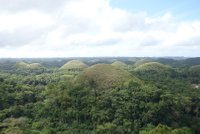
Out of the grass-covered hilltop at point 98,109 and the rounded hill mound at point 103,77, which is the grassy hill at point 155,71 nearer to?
the rounded hill mound at point 103,77

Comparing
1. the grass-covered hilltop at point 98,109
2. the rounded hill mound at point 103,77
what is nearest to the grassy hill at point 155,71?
the rounded hill mound at point 103,77

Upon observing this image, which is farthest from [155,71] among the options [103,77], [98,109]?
[98,109]

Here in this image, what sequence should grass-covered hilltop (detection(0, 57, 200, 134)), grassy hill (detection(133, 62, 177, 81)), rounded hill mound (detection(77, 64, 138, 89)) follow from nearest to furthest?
grass-covered hilltop (detection(0, 57, 200, 134)), rounded hill mound (detection(77, 64, 138, 89)), grassy hill (detection(133, 62, 177, 81))

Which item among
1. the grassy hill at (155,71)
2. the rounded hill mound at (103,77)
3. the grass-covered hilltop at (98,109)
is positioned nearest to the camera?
the grass-covered hilltop at (98,109)

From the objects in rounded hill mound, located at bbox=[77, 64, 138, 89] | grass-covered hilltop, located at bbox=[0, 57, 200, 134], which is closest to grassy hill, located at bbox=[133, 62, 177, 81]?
rounded hill mound, located at bbox=[77, 64, 138, 89]

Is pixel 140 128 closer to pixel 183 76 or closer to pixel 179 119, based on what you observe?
pixel 179 119

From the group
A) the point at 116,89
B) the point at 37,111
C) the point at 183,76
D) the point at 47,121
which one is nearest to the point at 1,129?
the point at 47,121

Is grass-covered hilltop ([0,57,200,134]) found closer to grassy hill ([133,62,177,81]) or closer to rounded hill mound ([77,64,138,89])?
rounded hill mound ([77,64,138,89])

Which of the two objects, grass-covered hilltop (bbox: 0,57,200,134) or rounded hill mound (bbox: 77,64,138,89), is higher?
rounded hill mound (bbox: 77,64,138,89)
